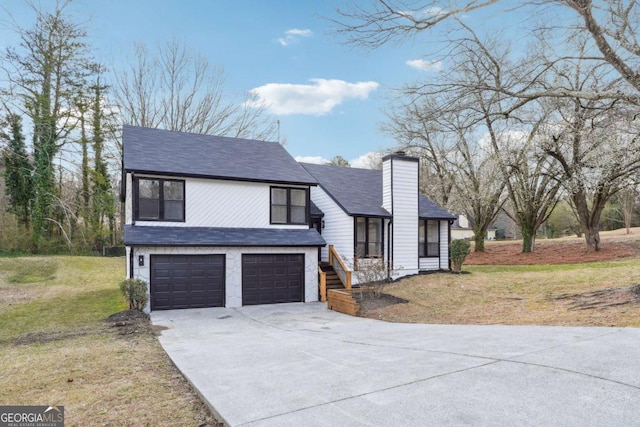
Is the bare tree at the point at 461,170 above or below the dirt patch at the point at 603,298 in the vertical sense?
above

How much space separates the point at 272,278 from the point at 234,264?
150cm

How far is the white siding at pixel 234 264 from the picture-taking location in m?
12.3

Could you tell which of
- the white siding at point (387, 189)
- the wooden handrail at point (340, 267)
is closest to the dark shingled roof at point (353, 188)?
the white siding at point (387, 189)

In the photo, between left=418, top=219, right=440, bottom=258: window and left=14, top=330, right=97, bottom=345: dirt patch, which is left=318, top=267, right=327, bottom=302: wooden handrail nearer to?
left=418, top=219, right=440, bottom=258: window

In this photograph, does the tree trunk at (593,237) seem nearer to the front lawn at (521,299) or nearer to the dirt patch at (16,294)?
the front lawn at (521,299)

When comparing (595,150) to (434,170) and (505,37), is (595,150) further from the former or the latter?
(434,170)

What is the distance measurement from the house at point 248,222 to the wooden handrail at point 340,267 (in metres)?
0.19

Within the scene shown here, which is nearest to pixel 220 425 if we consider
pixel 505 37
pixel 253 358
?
pixel 253 358

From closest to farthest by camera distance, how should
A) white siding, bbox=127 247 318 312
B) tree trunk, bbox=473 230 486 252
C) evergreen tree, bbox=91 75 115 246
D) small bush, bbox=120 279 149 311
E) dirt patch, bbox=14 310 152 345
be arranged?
dirt patch, bbox=14 310 152 345 < small bush, bbox=120 279 149 311 < white siding, bbox=127 247 318 312 < evergreen tree, bbox=91 75 115 246 < tree trunk, bbox=473 230 486 252

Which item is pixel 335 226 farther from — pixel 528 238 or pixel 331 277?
pixel 528 238

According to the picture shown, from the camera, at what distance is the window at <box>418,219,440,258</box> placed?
18073mm

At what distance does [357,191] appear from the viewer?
59.4 ft

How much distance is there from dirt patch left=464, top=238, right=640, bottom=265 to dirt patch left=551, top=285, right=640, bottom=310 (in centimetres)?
1017

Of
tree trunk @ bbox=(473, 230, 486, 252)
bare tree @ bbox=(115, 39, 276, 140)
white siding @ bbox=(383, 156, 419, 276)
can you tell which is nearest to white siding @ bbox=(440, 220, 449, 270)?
white siding @ bbox=(383, 156, 419, 276)
